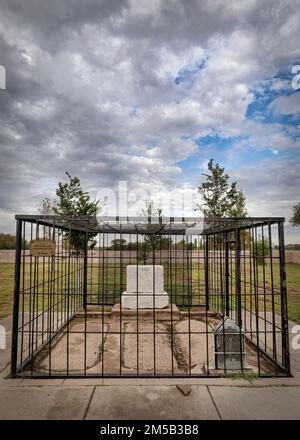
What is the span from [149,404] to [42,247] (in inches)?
92.9

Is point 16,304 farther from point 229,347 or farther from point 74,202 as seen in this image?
point 74,202

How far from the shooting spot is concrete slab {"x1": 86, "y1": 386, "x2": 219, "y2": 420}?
268 cm

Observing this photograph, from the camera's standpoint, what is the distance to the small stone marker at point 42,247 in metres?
3.64

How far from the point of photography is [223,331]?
3.69m

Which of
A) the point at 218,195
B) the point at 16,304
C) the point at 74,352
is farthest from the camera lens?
the point at 218,195

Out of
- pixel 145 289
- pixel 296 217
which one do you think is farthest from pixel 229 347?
pixel 296 217

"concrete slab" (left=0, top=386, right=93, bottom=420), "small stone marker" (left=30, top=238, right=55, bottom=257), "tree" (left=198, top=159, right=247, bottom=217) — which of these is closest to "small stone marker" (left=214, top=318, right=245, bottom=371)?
"concrete slab" (left=0, top=386, right=93, bottom=420)

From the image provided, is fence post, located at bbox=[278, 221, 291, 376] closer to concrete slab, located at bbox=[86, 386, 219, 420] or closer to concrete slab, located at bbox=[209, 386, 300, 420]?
concrete slab, located at bbox=[209, 386, 300, 420]

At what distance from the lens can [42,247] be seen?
12.0 feet

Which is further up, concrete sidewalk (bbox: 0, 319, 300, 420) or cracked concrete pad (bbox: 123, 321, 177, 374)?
concrete sidewalk (bbox: 0, 319, 300, 420)

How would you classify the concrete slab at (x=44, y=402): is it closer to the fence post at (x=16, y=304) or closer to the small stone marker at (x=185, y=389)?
the fence post at (x=16, y=304)

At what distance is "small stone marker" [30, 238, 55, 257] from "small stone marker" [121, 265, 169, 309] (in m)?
4.12
